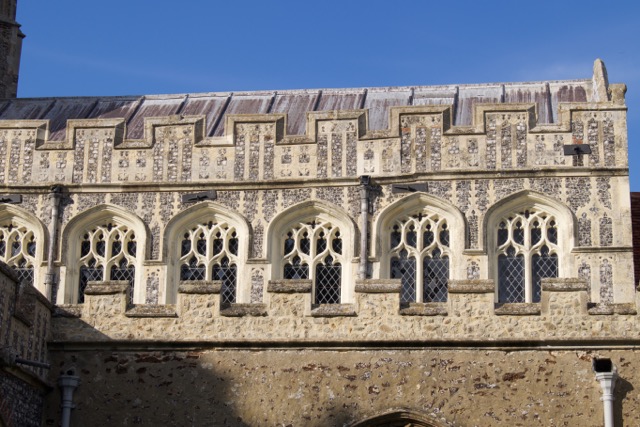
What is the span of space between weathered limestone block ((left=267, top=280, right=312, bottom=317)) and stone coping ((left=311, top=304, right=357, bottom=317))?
0.10 metres

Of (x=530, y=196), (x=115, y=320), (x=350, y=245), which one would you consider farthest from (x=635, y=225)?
(x=115, y=320)

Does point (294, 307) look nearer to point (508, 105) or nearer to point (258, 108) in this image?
point (508, 105)

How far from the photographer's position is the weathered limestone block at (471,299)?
18828 millimetres

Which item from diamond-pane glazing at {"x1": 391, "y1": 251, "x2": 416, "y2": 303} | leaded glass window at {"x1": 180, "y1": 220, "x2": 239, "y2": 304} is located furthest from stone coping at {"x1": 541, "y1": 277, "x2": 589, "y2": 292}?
leaded glass window at {"x1": 180, "y1": 220, "x2": 239, "y2": 304}

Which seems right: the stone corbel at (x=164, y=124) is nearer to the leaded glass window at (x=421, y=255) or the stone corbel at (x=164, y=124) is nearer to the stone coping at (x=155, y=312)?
the leaded glass window at (x=421, y=255)

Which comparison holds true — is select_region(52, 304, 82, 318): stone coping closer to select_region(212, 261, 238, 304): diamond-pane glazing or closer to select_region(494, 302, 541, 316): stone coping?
select_region(494, 302, 541, 316): stone coping

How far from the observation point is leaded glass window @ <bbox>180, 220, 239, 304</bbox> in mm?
25719

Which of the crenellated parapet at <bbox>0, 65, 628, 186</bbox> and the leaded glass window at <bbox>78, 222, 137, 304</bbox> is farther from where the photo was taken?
the leaded glass window at <bbox>78, 222, 137, 304</bbox>

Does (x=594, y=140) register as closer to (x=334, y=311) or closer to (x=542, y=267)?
(x=542, y=267)

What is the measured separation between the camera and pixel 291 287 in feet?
63.1

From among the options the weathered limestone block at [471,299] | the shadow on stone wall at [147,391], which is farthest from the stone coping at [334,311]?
the shadow on stone wall at [147,391]

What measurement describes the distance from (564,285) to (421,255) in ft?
21.5

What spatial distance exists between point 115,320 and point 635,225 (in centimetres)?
1175

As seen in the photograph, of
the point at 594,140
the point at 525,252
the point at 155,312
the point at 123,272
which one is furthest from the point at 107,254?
the point at 594,140
